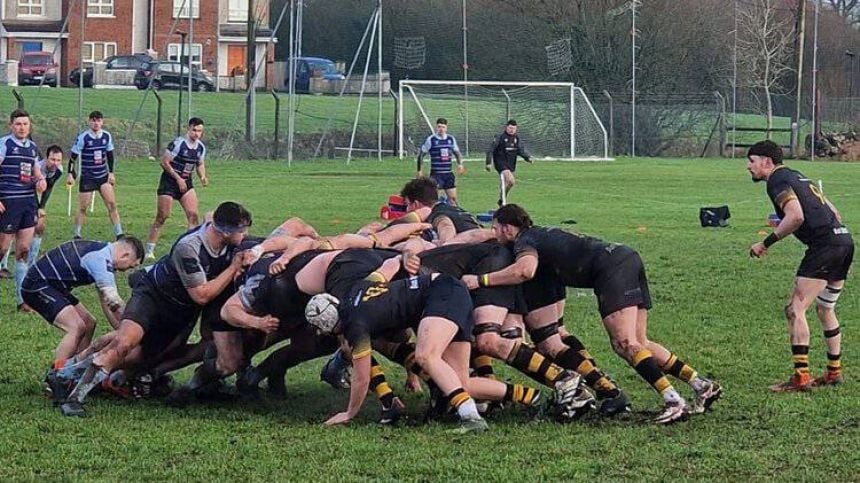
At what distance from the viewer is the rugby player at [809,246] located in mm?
10766

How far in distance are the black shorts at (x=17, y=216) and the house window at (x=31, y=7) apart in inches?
2347

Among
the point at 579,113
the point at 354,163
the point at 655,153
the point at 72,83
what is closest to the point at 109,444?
the point at 354,163

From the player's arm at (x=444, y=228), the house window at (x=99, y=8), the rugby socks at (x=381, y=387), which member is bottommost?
the rugby socks at (x=381, y=387)

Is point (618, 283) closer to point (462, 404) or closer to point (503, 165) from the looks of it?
point (462, 404)

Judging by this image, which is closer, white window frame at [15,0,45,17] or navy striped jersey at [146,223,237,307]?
navy striped jersey at [146,223,237,307]

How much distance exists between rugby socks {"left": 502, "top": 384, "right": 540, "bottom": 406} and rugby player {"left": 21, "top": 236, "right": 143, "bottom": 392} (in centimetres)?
307

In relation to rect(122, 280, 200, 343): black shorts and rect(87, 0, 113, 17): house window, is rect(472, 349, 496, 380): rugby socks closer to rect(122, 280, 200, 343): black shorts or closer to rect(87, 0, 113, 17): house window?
rect(122, 280, 200, 343): black shorts

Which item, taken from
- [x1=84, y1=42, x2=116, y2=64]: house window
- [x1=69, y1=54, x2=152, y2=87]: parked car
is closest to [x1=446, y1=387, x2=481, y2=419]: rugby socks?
[x1=69, y1=54, x2=152, y2=87]: parked car

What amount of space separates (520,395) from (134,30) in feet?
195

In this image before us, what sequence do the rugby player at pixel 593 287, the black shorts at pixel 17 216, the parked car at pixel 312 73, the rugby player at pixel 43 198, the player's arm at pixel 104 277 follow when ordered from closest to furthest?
the rugby player at pixel 593 287
the player's arm at pixel 104 277
the black shorts at pixel 17 216
the rugby player at pixel 43 198
the parked car at pixel 312 73

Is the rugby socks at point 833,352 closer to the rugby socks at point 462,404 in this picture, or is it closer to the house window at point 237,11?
the rugby socks at point 462,404

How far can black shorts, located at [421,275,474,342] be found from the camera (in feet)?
29.9

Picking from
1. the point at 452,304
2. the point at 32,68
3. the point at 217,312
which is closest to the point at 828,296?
the point at 452,304

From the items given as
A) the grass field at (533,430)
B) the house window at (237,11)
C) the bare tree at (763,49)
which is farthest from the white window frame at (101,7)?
the grass field at (533,430)
